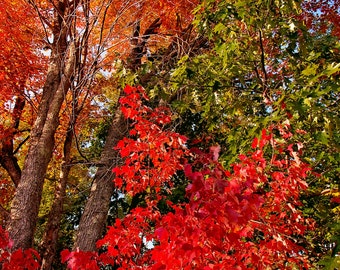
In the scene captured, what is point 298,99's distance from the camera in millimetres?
3406

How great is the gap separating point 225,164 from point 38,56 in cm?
965

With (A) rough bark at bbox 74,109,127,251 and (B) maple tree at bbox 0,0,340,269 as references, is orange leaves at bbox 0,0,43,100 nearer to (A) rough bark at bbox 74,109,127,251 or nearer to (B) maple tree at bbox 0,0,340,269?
(B) maple tree at bbox 0,0,340,269

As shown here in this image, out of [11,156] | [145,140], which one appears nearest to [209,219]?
[145,140]

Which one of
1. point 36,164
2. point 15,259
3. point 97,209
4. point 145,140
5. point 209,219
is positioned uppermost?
point 36,164

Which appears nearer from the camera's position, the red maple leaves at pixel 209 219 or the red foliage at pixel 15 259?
the red maple leaves at pixel 209 219

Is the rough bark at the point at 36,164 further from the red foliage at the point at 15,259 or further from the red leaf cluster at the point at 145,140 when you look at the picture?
the red leaf cluster at the point at 145,140

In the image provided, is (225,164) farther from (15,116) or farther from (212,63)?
(15,116)

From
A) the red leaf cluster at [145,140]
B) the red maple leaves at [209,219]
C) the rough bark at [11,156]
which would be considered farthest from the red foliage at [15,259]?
the rough bark at [11,156]

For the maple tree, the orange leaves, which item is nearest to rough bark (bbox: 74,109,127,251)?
the maple tree

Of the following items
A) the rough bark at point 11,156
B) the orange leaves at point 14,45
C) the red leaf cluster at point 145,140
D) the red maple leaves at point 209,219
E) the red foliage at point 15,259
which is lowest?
the red maple leaves at point 209,219

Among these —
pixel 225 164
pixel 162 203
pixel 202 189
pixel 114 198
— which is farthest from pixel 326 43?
pixel 114 198

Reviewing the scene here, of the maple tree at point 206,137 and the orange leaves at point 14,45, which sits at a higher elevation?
the orange leaves at point 14,45

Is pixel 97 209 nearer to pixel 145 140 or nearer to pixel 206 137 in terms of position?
pixel 145 140

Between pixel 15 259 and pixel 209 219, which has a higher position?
pixel 15 259
